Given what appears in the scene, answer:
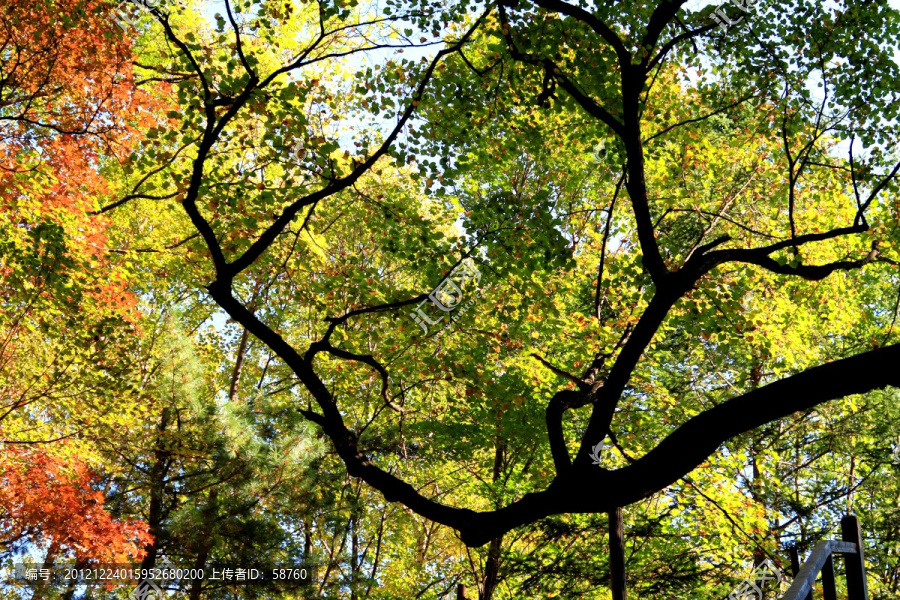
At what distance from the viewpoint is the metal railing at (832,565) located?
3066 millimetres

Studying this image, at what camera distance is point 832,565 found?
3.72 metres

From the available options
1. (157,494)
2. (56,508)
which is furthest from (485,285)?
(157,494)

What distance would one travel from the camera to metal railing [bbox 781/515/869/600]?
3.07 m

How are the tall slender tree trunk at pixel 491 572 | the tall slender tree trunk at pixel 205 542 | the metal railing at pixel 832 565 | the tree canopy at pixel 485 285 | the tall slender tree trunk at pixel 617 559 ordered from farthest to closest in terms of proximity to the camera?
the tall slender tree trunk at pixel 491 572
the tall slender tree trunk at pixel 205 542
the tall slender tree trunk at pixel 617 559
the tree canopy at pixel 485 285
the metal railing at pixel 832 565

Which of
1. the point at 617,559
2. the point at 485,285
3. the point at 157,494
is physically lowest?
the point at 617,559

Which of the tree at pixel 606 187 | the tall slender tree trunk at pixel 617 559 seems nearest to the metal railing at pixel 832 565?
the tree at pixel 606 187

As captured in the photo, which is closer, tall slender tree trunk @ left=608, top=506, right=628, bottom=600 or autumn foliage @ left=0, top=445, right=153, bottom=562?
tall slender tree trunk @ left=608, top=506, right=628, bottom=600

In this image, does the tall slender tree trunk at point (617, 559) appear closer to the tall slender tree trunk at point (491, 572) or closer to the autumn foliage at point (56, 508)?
the tall slender tree trunk at point (491, 572)

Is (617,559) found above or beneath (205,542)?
beneath

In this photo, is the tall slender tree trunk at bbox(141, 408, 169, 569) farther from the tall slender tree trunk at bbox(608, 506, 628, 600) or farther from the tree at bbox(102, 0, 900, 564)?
the tall slender tree trunk at bbox(608, 506, 628, 600)

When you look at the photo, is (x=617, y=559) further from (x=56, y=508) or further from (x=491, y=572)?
(x=56, y=508)

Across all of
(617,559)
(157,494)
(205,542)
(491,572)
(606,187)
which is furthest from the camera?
A: (157,494)

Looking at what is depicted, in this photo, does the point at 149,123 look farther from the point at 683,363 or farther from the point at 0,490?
the point at 683,363

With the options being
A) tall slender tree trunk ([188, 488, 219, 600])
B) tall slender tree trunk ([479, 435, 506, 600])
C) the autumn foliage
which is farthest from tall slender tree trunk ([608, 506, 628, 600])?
tall slender tree trunk ([188, 488, 219, 600])
